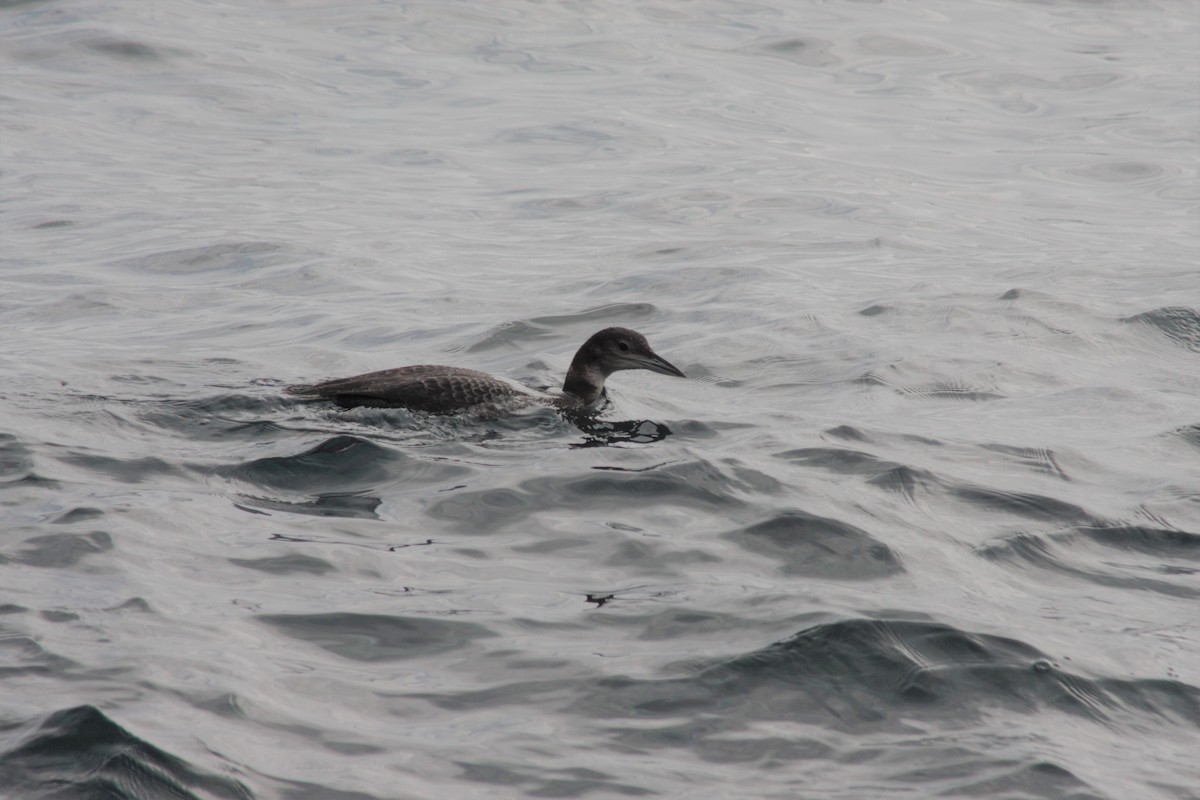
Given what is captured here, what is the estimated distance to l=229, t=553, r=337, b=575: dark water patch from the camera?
282 inches

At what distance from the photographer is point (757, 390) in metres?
11.4

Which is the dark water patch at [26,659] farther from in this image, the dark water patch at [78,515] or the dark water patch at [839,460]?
the dark water patch at [839,460]

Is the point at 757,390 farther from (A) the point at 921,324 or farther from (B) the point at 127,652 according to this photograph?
(B) the point at 127,652

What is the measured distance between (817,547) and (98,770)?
3943 mm

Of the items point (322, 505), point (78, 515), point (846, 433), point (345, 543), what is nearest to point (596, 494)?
point (322, 505)

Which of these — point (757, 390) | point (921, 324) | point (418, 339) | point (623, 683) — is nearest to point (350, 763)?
point (623, 683)

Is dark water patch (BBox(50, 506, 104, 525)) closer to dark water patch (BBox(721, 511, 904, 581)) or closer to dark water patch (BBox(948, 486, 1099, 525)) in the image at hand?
dark water patch (BBox(721, 511, 904, 581))

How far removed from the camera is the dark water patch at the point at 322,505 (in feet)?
26.4

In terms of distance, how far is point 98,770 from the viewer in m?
5.13

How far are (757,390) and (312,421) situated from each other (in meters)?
3.45

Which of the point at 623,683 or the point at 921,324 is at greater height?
the point at 623,683

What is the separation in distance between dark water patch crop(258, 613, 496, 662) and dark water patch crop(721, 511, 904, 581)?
182 cm

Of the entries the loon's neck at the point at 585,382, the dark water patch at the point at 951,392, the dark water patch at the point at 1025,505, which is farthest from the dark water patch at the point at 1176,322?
the loon's neck at the point at 585,382

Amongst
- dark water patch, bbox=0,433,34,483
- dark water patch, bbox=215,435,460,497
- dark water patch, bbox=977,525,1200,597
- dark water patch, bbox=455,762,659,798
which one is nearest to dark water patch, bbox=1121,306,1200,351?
dark water patch, bbox=977,525,1200,597
